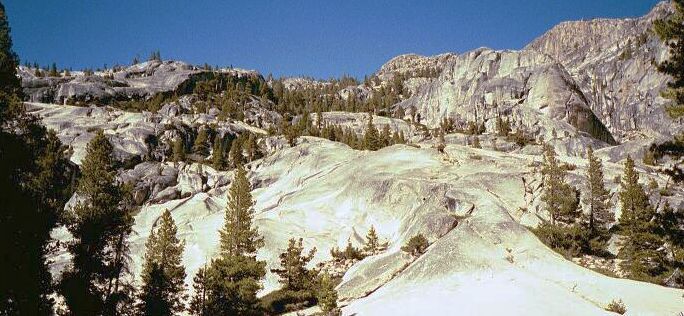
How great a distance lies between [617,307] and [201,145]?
385 feet

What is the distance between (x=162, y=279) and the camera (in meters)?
39.9

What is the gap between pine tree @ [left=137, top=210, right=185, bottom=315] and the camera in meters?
38.8

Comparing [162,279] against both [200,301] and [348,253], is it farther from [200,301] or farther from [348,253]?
[348,253]

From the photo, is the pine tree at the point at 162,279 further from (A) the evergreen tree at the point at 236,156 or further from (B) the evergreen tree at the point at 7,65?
(A) the evergreen tree at the point at 236,156

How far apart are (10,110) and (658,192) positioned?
202 feet

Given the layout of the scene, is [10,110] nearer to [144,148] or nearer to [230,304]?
[230,304]

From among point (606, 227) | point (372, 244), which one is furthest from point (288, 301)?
point (606, 227)

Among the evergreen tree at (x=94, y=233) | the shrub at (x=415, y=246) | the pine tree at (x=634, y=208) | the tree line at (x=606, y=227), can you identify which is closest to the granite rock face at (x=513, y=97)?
the tree line at (x=606, y=227)

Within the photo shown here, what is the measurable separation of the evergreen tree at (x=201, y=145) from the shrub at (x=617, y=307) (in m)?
117

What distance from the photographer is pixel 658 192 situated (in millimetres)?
56219

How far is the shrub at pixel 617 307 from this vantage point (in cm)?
3008

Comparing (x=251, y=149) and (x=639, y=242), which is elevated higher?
(x=251, y=149)

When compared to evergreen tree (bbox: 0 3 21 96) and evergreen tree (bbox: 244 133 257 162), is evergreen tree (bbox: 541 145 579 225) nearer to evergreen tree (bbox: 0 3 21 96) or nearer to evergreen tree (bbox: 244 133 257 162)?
evergreen tree (bbox: 0 3 21 96)

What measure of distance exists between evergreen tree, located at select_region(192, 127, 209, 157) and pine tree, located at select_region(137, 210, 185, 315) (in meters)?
90.2
